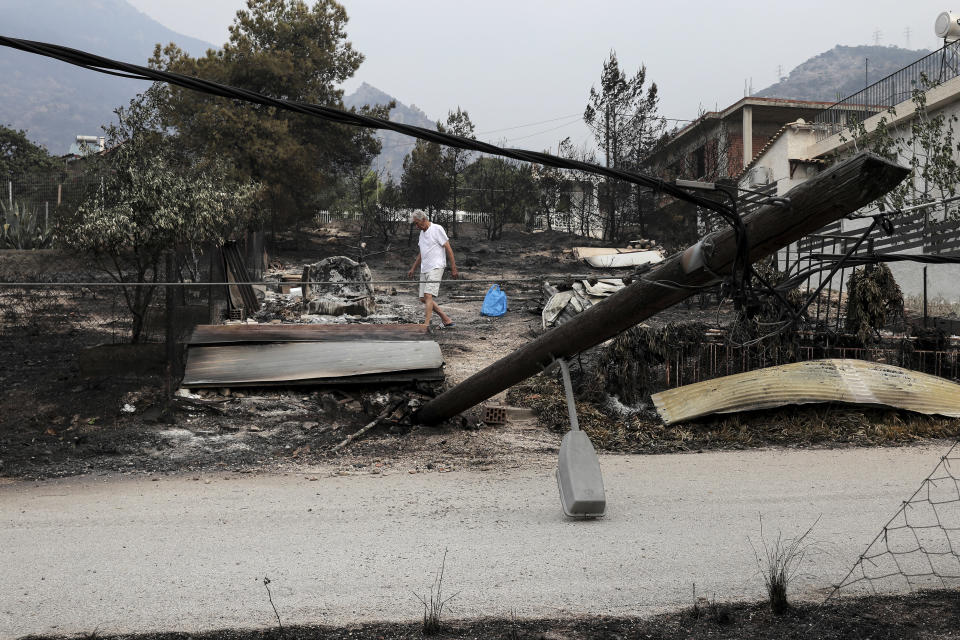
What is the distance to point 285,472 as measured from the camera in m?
7.39

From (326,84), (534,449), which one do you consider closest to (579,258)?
(326,84)

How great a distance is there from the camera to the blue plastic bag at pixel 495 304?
Answer: 556 inches

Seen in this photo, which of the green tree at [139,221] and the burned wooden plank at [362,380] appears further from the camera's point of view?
the green tree at [139,221]

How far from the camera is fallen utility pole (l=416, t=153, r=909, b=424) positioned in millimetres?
3705

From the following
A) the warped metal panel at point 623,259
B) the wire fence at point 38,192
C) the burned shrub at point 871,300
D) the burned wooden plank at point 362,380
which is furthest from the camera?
the warped metal panel at point 623,259

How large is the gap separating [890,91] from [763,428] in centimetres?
2143

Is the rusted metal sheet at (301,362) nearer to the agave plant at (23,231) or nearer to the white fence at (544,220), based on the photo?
the agave plant at (23,231)

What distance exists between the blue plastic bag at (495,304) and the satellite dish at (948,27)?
14.7 metres

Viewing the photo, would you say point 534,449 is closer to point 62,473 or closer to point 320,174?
point 62,473

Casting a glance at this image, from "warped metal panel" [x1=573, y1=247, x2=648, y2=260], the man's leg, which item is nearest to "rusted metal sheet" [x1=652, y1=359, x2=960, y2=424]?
the man's leg

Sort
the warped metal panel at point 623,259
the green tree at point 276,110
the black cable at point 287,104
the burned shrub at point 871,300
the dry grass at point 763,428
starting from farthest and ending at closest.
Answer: the green tree at point 276,110 < the warped metal panel at point 623,259 < the burned shrub at point 871,300 < the dry grass at point 763,428 < the black cable at point 287,104

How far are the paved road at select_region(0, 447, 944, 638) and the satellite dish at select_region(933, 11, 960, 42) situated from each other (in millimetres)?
17009

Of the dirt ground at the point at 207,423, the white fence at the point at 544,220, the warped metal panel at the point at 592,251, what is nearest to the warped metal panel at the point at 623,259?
the warped metal panel at the point at 592,251

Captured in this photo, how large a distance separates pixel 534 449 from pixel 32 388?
19.2ft
